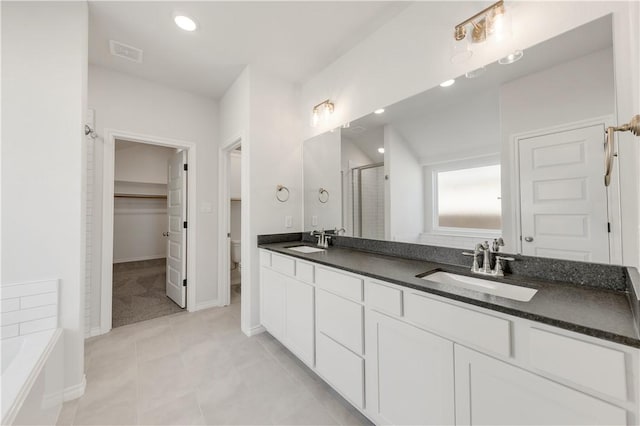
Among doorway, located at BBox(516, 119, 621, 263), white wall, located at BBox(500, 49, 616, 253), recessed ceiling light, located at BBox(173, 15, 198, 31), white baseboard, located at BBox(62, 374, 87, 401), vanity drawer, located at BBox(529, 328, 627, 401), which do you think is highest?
recessed ceiling light, located at BBox(173, 15, 198, 31)

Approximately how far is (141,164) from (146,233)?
162 cm

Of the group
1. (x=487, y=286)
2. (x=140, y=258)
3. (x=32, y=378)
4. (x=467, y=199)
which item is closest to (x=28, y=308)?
(x=32, y=378)

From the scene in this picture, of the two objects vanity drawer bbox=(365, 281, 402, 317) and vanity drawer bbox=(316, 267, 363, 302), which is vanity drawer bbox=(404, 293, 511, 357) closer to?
vanity drawer bbox=(365, 281, 402, 317)

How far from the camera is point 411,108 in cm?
183

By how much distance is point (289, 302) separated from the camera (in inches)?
80.7

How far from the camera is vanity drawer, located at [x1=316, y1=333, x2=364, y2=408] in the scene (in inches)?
56.4

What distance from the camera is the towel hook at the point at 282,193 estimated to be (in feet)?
8.85

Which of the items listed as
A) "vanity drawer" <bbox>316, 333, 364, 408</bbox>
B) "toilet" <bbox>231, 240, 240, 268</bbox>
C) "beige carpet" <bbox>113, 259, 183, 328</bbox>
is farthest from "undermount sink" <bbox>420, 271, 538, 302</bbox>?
"toilet" <bbox>231, 240, 240, 268</bbox>

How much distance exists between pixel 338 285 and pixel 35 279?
1.91m

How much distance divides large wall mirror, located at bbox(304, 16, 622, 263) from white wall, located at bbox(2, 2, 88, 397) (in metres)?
2.08

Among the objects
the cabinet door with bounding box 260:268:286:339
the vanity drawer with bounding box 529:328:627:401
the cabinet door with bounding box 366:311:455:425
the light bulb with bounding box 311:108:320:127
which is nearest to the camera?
the vanity drawer with bounding box 529:328:627:401

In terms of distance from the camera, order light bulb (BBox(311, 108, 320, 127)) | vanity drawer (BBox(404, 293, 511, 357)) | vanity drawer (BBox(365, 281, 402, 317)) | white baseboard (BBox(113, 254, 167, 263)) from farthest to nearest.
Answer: white baseboard (BBox(113, 254, 167, 263))
light bulb (BBox(311, 108, 320, 127))
vanity drawer (BBox(365, 281, 402, 317))
vanity drawer (BBox(404, 293, 511, 357))

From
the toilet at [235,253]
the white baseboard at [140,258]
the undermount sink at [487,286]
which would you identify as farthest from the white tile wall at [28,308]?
the white baseboard at [140,258]

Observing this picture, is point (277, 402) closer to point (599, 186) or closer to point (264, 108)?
point (599, 186)
